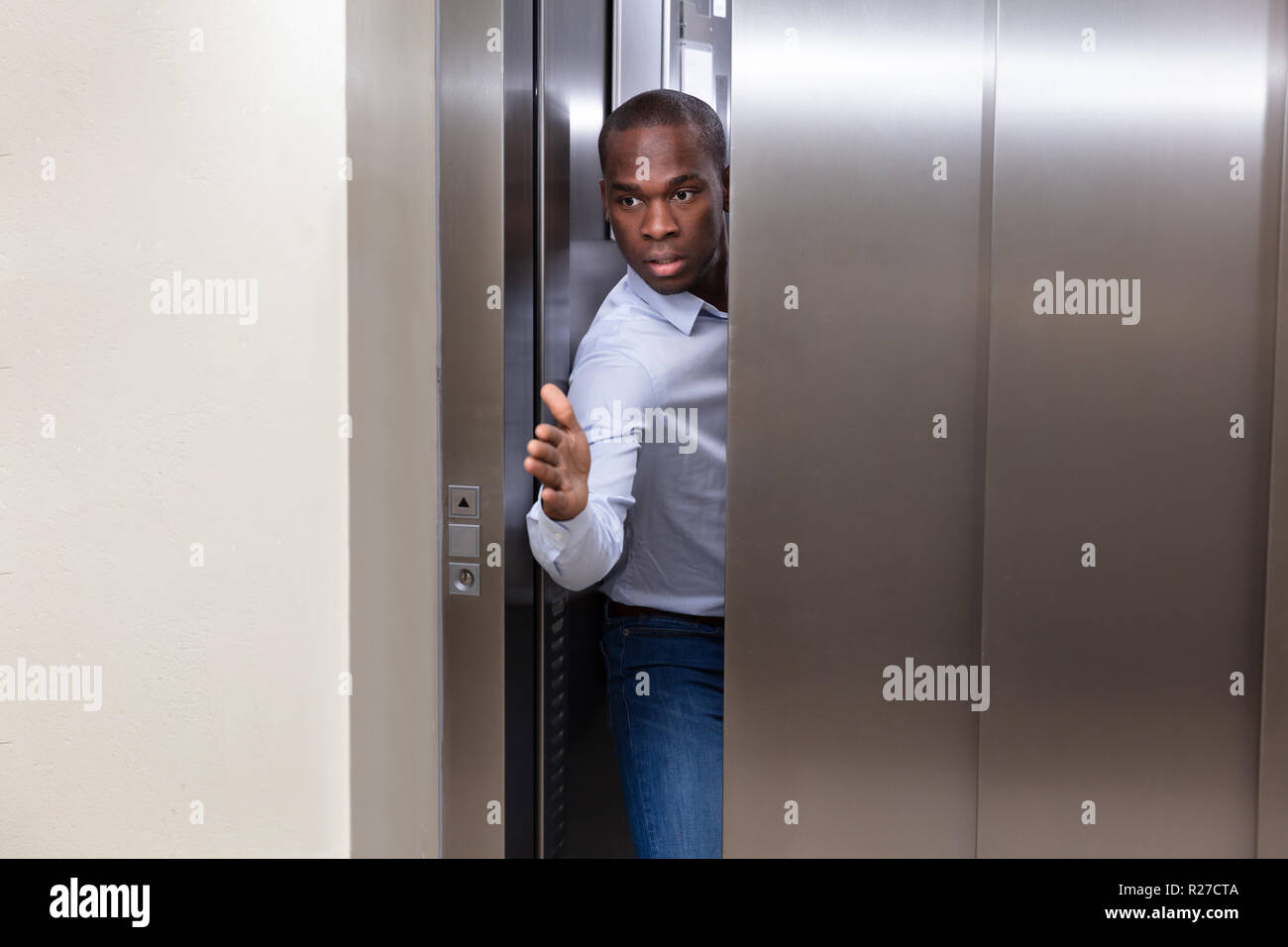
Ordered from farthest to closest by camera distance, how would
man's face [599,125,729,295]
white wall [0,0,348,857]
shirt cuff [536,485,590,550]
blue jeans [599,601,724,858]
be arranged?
man's face [599,125,729,295] → blue jeans [599,601,724,858] → shirt cuff [536,485,590,550] → white wall [0,0,348,857]

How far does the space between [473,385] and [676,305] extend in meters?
0.54

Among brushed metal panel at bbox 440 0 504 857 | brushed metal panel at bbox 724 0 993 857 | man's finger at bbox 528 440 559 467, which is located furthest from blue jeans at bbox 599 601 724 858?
man's finger at bbox 528 440 559 467

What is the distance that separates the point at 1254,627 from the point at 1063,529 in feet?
1.22

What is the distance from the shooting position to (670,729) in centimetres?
187

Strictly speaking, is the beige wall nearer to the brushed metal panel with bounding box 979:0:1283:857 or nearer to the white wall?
the white wall

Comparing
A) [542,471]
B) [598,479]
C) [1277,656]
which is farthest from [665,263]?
[1277,656]

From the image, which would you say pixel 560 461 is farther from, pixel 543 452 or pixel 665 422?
pixel 665 422

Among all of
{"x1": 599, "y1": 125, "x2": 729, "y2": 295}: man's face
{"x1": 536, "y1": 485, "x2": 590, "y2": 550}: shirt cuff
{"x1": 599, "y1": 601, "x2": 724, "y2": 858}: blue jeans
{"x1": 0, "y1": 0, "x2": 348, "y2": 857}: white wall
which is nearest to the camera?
{"x1": 0, "y1": 0, "x2": 348, "y2": 857}: white wall

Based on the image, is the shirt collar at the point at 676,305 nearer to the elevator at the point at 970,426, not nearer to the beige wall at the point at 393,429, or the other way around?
the elevator at the point at 970,426

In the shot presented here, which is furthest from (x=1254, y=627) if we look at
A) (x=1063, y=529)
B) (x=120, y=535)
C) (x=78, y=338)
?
(x=78, y=338)

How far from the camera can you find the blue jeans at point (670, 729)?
181 cm

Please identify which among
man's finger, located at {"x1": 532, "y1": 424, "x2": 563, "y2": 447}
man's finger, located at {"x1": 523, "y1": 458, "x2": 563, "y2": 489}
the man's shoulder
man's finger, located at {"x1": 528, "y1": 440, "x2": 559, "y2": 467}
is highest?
the man's shoulder

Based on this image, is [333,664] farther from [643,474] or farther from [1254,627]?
[1254,627]

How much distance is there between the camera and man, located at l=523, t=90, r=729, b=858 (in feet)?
6.00
